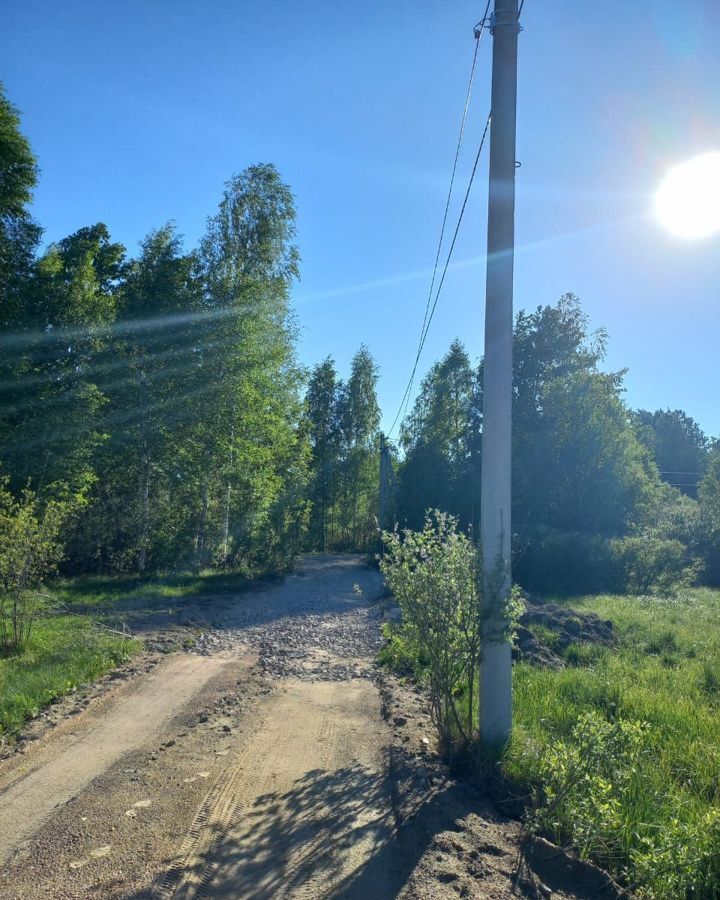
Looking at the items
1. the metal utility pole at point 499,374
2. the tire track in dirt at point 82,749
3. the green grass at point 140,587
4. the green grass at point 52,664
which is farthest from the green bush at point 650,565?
the metal utility pole at point 499,374

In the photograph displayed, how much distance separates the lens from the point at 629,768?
11.6 feet

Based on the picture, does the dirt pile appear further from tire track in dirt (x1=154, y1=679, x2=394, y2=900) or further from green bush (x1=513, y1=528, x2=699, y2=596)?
green bush (x1=513, y1=528, x2=699, y2=596)

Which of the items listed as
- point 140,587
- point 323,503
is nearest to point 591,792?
point 140,587

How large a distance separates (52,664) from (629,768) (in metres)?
6.50

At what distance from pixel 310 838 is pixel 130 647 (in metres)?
5.62

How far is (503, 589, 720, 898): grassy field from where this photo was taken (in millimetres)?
3008

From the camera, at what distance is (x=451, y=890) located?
3.03m

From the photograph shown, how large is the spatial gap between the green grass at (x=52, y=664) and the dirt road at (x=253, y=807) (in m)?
0.43

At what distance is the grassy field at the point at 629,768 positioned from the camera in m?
3.01

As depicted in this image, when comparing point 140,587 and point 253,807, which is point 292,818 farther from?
point 140,587

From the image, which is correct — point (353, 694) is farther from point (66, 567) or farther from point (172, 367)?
point (66, 567)

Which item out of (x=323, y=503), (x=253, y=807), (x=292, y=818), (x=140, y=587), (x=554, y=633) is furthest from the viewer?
(x=323, y=503)

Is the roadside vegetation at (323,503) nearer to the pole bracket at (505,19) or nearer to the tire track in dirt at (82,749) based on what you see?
the tire track in dirt at (82,749)

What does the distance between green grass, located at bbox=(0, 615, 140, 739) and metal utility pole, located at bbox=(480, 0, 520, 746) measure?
13.6 feet
